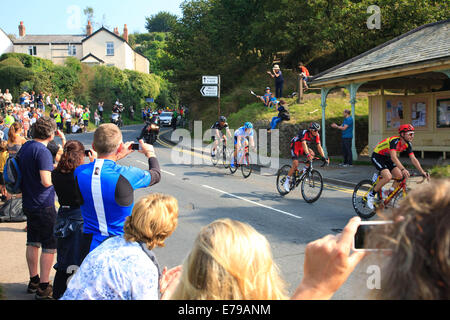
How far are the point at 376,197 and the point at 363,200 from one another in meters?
0.28

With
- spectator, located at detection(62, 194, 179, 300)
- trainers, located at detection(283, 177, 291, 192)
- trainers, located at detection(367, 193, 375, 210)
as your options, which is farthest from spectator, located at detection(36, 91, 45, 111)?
spectator, located at detection(62, 194, 179, 300)

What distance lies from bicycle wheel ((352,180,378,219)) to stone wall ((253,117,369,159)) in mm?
10812

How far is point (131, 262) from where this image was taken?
8.59 feet

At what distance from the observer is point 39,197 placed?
16.7 ft

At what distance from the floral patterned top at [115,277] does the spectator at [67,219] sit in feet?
5.42

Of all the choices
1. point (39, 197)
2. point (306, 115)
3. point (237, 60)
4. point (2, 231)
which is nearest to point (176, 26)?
point (237, 60)

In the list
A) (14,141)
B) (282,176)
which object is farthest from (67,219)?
(282,176)

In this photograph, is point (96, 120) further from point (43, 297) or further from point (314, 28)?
point (43, 297)

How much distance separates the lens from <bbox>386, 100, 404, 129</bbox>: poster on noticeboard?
62.6 feet

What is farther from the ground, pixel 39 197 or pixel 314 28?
pixel 314 28

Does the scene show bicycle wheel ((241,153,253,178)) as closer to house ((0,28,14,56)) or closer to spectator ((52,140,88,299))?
spectator ((52,140,88,299))

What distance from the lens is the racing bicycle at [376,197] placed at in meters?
8.37
